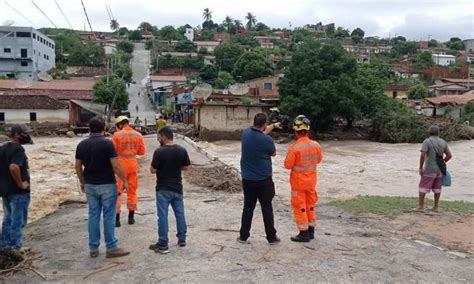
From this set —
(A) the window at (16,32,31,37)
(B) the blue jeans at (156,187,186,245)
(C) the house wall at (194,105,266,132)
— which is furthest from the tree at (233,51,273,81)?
(B) the blue jeans at (156,187,186,245)

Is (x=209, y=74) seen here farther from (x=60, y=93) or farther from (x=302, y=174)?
(x=302, y=174)

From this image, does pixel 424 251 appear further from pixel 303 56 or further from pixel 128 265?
pixel 303 56

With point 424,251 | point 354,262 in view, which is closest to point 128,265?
Answer: point 354,262

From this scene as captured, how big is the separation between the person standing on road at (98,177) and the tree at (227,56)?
72729 millimetres

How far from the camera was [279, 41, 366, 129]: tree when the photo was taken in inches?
1427

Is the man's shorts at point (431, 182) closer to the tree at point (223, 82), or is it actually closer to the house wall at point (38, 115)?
the house wall at point (38, 115)

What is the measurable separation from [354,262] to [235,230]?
2.08 meters

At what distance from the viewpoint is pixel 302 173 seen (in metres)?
6.46

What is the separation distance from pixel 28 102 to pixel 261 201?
38.0 meters

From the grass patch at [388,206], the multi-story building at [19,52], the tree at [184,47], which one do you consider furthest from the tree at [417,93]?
the tree at [184,47]

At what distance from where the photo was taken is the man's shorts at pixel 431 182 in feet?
30.8

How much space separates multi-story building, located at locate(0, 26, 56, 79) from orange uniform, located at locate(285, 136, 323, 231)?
6825cm

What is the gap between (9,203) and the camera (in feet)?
20.0

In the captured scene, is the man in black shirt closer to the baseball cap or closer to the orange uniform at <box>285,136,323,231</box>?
the orange uniform at <box>285,136,323,231</box>
